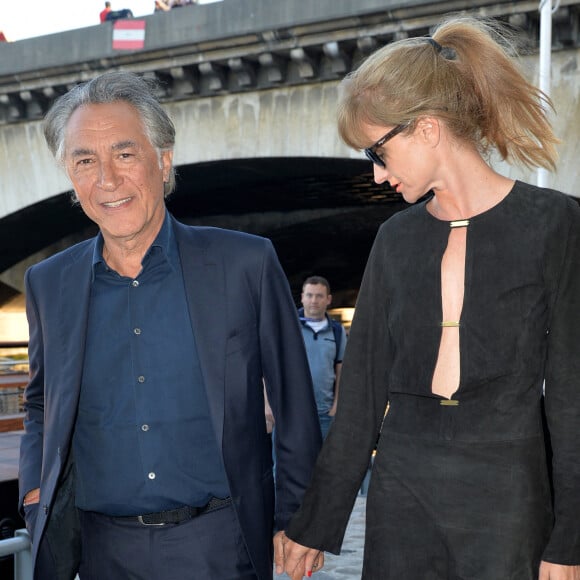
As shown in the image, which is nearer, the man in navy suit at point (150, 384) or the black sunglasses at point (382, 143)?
the black sunglasses at point (382, 143)

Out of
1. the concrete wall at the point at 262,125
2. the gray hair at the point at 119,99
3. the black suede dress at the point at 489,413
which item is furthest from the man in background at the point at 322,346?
the concrete wall at the point at 262,125

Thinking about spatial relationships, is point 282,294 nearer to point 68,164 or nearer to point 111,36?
point 68,164

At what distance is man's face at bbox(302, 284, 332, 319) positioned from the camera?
8.74 m

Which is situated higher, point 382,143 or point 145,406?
point 382,143

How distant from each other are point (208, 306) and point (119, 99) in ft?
2.41

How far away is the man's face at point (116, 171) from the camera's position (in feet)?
9.78

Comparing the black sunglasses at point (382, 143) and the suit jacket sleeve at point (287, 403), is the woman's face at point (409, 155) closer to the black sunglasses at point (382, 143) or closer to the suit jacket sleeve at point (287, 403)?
the black sunglasses at point (382, 143)

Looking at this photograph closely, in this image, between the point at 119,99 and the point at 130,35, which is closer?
the point at 119,99

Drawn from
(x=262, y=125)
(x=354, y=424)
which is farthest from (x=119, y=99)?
(x=262, y=125)

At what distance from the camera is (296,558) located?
9.44 ft

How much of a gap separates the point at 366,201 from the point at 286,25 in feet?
33.6

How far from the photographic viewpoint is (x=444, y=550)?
2.53 m

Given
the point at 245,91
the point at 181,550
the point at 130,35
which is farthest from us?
the point at 245,91

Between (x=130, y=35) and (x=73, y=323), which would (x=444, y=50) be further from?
(x=130, y=35)
